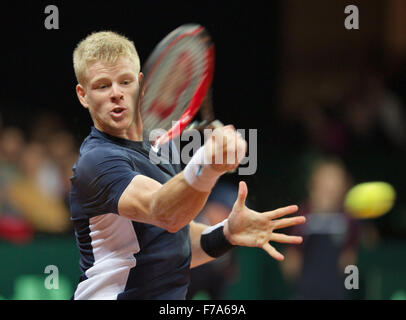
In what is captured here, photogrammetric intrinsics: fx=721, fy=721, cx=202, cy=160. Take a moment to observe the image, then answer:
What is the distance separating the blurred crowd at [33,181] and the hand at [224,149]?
3.39m

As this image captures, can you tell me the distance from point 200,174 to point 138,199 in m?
0.29

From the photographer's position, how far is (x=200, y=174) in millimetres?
2730

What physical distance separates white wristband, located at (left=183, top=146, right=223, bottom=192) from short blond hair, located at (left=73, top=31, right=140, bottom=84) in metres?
0.70

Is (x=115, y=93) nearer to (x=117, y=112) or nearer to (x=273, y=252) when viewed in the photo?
(x=117, y=112)

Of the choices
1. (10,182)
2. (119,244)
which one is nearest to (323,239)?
(10,182)

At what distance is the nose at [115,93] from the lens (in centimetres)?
316

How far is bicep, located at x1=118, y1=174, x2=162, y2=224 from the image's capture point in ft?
9.32

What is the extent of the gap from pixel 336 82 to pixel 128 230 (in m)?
7.01

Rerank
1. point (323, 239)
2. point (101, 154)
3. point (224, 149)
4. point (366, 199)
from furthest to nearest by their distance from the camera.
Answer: point (323, 239) < point (366, 199) < point (101, 154) < point (224, 149)

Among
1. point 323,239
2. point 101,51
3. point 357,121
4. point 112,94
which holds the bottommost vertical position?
point 323,239

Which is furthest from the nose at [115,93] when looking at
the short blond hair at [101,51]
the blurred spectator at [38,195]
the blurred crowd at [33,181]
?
the blurred spectator at [38,195]

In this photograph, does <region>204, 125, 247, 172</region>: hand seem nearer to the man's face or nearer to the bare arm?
the bare arm

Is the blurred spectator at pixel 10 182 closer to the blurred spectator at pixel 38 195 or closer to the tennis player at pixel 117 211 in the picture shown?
the blurred spectator at pixel 38 195
